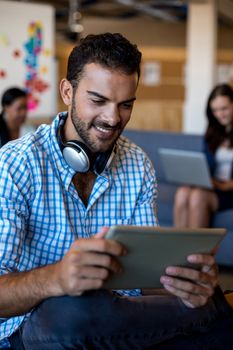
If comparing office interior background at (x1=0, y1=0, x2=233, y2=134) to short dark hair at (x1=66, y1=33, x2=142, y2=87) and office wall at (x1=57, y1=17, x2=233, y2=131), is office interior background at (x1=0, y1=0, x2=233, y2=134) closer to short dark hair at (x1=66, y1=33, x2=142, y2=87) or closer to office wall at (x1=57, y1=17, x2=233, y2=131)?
office wall at (x1=57, y1=17, x2=233, y2=131)

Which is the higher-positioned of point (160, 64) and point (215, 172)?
point (160, 64)

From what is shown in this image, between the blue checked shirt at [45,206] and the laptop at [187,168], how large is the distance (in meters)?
2.43

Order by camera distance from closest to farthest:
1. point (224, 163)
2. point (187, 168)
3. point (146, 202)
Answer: point (146, 202)
point (187, 168)
point (224, 163)

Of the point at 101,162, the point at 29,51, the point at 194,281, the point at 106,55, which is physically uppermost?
the point at 29,51

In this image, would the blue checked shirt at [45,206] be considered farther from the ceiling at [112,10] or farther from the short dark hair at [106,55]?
the ceiling at [112,10]

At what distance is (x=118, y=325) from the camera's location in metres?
1.47

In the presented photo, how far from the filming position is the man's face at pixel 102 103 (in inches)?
64.6

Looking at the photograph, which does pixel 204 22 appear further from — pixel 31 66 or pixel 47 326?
pixel 47 326

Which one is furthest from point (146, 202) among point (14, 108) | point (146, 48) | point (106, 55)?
point (146, 48)

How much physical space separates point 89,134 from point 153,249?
42 cm

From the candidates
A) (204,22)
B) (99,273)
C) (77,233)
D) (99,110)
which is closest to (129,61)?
(99,110)

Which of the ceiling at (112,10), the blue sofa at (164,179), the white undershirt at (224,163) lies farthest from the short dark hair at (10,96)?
the ceiling at (112,10)

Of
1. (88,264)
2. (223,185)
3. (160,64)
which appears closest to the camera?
(88,264)

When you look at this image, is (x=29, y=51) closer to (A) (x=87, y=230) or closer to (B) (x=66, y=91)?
(B) (x=66, y=91)
